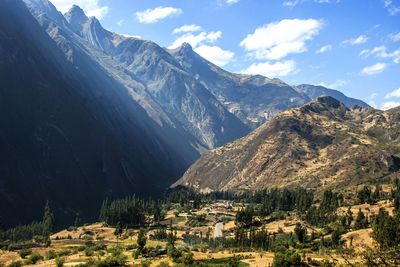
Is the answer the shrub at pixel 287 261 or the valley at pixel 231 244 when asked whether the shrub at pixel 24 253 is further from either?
the shrub at pixel 287 261

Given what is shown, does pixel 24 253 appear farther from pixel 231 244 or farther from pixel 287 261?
pixel 287 261

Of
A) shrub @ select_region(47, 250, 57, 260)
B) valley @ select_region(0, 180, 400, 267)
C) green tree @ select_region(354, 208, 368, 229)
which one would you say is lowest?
shrub @ select_region(47, 250, 57, 260)

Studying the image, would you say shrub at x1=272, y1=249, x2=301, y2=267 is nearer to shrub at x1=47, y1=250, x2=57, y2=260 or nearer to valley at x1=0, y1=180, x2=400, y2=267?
valley at x1=0, y1=180, x2=400, y2=267

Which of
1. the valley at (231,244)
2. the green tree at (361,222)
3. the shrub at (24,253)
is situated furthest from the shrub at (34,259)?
the green tree at (361,222)

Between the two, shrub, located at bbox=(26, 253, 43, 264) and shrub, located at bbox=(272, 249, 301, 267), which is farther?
shrub, located at bbox=(26, 253, 43, 264)

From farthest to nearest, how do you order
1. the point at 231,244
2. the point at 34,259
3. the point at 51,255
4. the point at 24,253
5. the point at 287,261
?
the point at 231,244 < the point at 24,253 < the point at 51,255 < the point at 34,259 < the point at 287,261

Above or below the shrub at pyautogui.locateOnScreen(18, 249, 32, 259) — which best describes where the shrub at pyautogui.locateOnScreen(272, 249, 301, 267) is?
above

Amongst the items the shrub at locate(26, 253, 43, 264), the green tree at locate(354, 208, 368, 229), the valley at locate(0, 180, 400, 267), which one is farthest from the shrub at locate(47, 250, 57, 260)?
the green tree at locate(354, 208, 368, 229)

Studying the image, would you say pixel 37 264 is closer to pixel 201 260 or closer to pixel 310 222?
pixel 201 260

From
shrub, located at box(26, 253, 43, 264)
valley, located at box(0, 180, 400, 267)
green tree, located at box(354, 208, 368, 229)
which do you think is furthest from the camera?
green tree, located at box(354, 208, 368, 229)

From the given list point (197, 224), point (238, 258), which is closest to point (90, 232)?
point (197, 224)

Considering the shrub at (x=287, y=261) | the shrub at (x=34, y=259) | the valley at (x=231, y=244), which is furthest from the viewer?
the shrub at (x=34, y=259)

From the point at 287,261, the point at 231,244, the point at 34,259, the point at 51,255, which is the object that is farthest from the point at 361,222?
the point at 34,259
